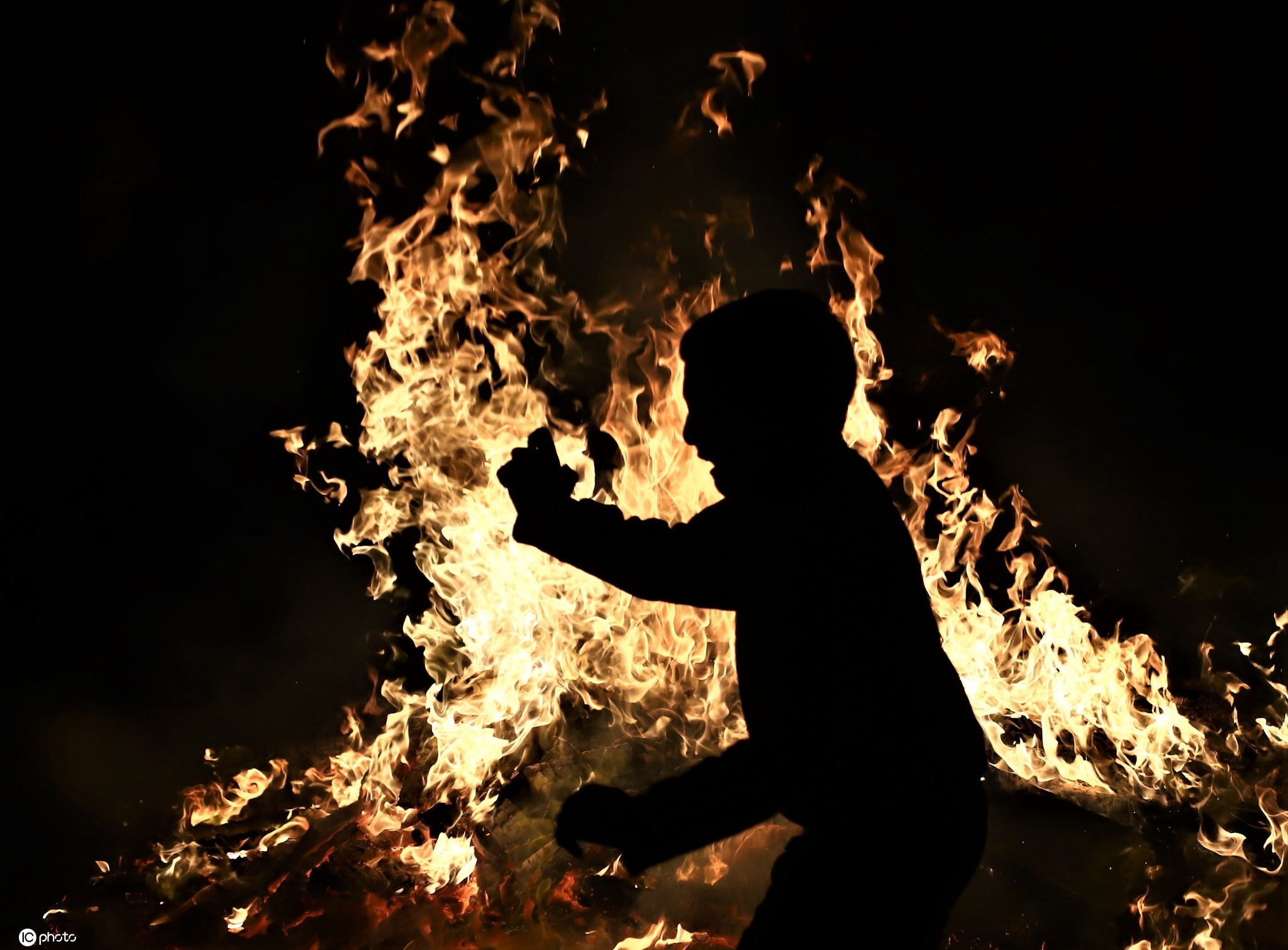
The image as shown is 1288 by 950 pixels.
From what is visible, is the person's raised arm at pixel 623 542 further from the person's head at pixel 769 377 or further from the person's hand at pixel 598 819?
the person's hand at pixel 598 819

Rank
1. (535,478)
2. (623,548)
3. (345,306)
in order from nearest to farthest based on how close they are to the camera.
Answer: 1. (623,548)
2. (535,478)
3. (345,306)

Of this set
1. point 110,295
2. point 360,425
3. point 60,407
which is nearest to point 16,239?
point 110,295

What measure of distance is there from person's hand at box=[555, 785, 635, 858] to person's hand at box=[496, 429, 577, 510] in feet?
2.34

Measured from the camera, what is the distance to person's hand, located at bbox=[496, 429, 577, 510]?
83.6 inches

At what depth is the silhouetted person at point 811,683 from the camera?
176cm

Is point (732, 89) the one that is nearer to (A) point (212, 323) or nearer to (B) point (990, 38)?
(B) point (990, 38)

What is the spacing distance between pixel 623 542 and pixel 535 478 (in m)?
0.34

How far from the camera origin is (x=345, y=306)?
179 inches

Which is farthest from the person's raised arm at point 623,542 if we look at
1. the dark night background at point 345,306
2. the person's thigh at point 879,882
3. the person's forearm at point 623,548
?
the dark night background at point 345,306

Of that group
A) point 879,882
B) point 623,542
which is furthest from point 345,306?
point 879,882

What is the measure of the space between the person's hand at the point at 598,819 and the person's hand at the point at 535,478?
0.71 m

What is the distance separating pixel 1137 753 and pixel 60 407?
19.1 ft

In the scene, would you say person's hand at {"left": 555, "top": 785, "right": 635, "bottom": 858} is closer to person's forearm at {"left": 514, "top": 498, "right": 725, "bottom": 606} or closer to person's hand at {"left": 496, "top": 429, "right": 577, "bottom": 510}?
person's forearm at {"left": 514, "top": 498, "right": 725, "bottom": 606}

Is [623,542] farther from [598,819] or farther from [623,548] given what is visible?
[598,819]
